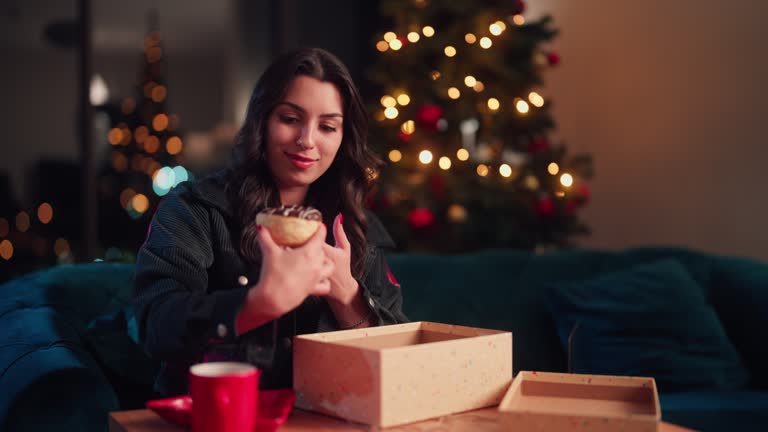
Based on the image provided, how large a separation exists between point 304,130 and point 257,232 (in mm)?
233

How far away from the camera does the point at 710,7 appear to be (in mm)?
3682

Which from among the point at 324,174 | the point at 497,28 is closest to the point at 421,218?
the point at 497,28

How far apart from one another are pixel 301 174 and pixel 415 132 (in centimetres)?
216

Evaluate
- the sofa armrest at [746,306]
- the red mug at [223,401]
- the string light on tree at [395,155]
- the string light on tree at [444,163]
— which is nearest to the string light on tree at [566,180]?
the string light on tree at [444,163]

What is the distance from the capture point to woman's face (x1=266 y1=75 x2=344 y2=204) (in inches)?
59.9

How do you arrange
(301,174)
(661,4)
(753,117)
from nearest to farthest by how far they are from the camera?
(301,174), (753,117), (661,4)

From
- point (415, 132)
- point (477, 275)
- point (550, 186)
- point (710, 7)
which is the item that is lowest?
point (477, 275)

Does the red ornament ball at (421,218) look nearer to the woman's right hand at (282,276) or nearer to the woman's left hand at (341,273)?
the woman's left hand at (341,273)

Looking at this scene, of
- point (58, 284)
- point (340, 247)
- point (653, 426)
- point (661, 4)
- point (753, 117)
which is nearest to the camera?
point (653, 426)

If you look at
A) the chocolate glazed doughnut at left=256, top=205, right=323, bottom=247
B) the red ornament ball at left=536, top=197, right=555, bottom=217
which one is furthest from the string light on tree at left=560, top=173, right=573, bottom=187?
the chocolate glazed doughnut at left=256, top=205, right=323, bottom=247

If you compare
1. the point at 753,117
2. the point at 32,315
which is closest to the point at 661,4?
the point at 753,117

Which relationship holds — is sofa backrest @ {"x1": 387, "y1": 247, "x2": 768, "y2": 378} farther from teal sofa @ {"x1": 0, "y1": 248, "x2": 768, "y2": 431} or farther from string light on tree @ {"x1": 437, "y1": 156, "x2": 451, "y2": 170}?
string light on tree @ {"x1": 437, "y1": 156, "x2": 451, "y2": 170}

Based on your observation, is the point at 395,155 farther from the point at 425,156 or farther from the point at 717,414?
the point at 717,414

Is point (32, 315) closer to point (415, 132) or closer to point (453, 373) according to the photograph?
point (453, 373)
